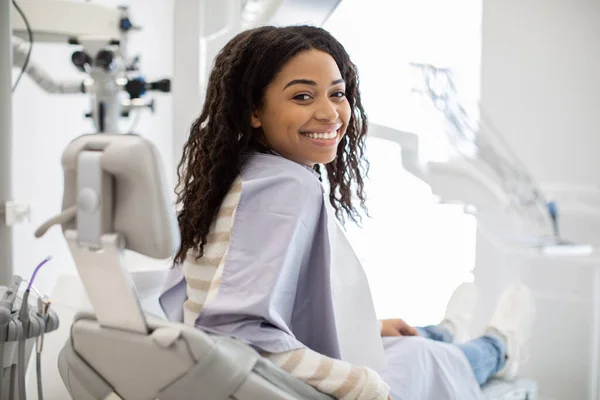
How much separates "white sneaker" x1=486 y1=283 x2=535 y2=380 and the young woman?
521mm

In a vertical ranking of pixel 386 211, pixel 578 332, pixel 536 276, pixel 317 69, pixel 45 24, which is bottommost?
pixel 578 332

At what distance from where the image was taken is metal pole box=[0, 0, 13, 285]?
155 cm

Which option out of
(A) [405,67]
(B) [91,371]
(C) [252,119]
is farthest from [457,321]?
(A) [405,67]

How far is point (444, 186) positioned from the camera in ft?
10.5

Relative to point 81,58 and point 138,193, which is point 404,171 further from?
point 138,193

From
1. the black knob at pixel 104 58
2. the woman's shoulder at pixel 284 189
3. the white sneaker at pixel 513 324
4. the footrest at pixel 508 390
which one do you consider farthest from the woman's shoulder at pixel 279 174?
the white sneaker at pixel 513 324

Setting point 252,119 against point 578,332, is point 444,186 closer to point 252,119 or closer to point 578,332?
point 578,332

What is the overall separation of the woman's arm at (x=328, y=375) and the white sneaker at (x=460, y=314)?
1.17 meters

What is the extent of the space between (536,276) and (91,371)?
2.65 meters

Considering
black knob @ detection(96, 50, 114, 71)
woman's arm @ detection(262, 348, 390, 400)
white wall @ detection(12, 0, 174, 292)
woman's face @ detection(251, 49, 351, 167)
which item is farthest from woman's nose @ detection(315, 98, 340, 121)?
white wall @ detection(12, 0, 174, 292)

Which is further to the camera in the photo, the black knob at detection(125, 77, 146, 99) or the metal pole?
the black knob at detection(125, 77, 146, 99)

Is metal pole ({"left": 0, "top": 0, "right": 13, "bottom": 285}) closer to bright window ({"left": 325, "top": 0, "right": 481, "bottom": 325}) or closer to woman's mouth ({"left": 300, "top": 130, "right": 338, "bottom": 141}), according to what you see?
woman's mouth ({"left": 300, "top": 130, "right": 338, "bottom": 141})

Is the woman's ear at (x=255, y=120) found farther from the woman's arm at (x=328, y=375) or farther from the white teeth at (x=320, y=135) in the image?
the woman's arm at (x=328, y=375)

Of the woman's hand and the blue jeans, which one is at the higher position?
the woman's hand
